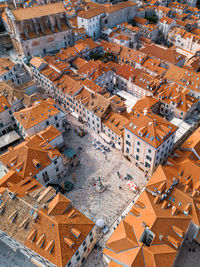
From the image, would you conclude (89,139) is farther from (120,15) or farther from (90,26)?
(120,15)

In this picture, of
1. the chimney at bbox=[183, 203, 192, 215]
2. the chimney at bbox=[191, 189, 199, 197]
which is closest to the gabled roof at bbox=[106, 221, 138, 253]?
the chimney at bbox=[183, 203, 192, 215]

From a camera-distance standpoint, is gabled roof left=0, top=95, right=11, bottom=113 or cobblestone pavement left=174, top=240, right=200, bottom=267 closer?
cobblestone pavement left=174, top=240, right=200, bottom=267

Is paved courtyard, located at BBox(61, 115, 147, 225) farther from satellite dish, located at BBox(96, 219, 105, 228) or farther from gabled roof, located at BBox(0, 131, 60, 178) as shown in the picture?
gabled roof, located at BBox(0, 131, 60, 178)

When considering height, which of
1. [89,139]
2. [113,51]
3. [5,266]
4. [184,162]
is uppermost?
[113,51]

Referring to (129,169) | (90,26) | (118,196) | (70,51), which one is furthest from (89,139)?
(90,26)

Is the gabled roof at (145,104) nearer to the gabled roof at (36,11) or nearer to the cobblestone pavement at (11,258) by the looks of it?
the cobblestone pavement at (11,258)

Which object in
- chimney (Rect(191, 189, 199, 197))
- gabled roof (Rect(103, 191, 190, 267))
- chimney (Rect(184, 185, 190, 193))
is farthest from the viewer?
chimney (Rect(184, 185, 190, 193))

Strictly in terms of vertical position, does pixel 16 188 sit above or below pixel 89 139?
above

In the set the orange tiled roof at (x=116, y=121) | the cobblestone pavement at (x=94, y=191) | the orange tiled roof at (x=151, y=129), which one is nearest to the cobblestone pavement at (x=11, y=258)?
the cobblestone pavement at (x=94, y=191)

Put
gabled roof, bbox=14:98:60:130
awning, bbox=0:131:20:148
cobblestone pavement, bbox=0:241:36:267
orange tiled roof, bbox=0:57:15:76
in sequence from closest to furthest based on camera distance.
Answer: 1. cobblestone pavement, bbox=0:241:36:267
2. gabled roof, bbox=14:98:60:130
3. awning, bbox=0:131:20:148
4. orange tiled roof, bbox=0:57:15:76
